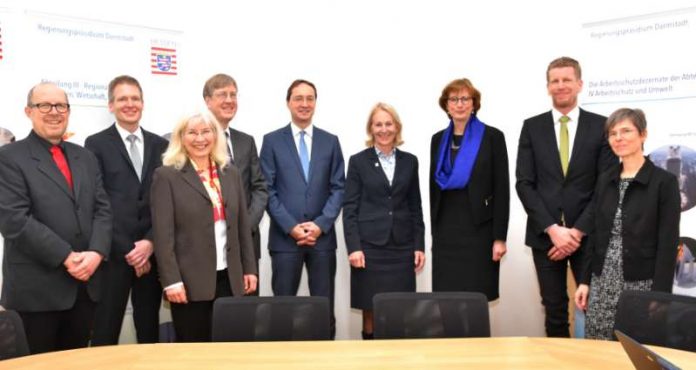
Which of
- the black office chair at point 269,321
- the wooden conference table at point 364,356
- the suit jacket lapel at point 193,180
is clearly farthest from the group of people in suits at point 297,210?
the wooden conference table at point 364,356

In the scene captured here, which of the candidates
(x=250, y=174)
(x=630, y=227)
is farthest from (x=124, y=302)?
(x=630, y=227)

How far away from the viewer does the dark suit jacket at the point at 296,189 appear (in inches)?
162

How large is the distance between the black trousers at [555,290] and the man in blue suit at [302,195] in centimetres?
141

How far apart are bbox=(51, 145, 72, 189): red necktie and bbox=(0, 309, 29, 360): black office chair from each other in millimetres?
1125

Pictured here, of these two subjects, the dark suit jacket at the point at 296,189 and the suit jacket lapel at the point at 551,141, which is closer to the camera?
the suit jacket lapel at the point at 551,141

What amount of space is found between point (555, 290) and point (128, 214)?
2.61 metres

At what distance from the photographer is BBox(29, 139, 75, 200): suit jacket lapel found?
9.84 feet

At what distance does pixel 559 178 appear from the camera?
3.61m

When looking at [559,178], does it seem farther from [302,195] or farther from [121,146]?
[121,146]

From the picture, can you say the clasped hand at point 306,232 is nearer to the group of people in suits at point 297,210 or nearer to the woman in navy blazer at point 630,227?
the group of people in suits at point 297,210

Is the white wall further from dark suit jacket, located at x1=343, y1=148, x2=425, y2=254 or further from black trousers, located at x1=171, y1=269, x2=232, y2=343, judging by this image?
black trousers, located at x1=171, y1=269, x2=232, y2=343

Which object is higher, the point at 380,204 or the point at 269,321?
the point at 380,204

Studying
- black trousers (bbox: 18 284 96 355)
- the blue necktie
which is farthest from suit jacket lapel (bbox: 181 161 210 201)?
the blue necktie

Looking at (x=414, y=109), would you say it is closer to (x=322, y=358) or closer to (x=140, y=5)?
(x=140, y=5)
